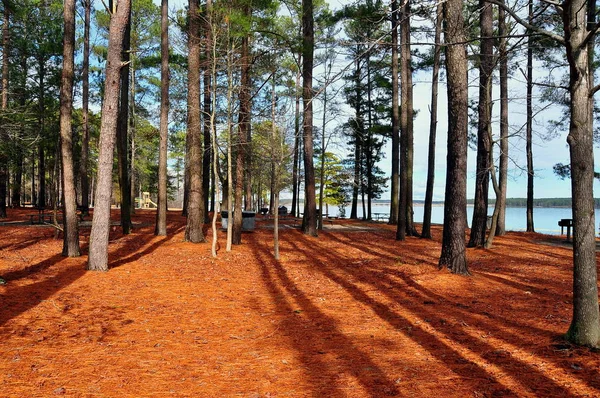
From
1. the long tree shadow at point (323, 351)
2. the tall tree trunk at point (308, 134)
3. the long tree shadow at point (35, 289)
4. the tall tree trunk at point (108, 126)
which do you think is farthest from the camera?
the tall tree trunk at point (308, 134)

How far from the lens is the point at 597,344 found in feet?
12.6

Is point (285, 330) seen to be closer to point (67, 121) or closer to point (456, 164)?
point (456, 164)

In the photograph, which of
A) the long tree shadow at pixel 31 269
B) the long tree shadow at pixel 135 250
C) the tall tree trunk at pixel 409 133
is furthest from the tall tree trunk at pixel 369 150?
the long tree shadow at pixel 31 269

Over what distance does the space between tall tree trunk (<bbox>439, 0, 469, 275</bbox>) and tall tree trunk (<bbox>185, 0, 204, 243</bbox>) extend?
7.10 m

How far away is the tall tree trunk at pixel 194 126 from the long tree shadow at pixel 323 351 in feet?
19.8

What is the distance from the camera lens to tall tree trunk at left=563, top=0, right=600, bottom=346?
3.86 m

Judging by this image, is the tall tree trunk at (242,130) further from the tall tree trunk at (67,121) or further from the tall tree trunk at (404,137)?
the tall tree trunk at (404,137)

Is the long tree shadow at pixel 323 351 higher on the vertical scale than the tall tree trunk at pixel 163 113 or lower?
lower

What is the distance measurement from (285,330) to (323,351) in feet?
2.82

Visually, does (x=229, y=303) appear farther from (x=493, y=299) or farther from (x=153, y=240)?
(x=153, y=240)

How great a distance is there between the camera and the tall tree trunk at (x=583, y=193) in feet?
12.7

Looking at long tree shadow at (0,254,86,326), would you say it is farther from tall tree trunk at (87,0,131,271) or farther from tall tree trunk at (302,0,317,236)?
tall tree trunk at (302,0,317,236)

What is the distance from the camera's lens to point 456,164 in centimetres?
788

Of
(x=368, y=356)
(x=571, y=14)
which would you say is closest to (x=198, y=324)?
(x=368, y=356)
